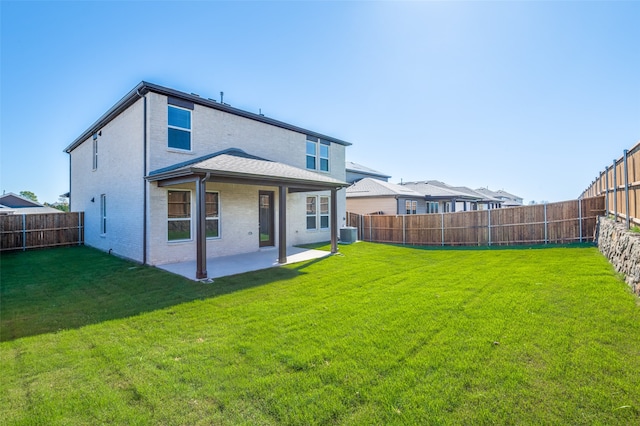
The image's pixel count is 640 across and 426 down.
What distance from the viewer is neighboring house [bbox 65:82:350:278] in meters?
9.55

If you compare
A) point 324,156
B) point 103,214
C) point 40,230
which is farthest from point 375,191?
point 40,230

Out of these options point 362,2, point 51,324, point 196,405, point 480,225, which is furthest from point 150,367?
point 480,225

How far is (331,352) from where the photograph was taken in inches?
145

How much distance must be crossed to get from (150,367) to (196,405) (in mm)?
1125

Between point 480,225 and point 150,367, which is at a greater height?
point 480,225

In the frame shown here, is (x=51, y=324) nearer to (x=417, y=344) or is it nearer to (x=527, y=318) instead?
(x=417, y=344)

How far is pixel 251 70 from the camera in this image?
41.8 feet

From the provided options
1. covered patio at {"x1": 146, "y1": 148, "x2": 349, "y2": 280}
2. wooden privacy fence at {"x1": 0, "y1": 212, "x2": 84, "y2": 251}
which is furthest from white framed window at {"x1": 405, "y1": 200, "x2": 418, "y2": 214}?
wooden privacy fence at {"x1": 0, "y1": 212, "x2": 84, "y2": 251}

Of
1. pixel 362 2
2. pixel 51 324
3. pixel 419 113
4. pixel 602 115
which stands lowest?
pixel 51 324

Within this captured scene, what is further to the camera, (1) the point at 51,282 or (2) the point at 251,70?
(2) the point at 251,70

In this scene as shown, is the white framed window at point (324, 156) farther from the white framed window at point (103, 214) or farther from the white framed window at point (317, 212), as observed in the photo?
the white framed window at point (103, 214)

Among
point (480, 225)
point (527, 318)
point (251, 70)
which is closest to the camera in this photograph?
point (527, 318)

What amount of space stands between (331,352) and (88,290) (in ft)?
22.1

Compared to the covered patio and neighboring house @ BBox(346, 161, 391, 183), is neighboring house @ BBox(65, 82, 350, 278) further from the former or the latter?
neighboring house @ BBox(346, 161, 391, 183)
